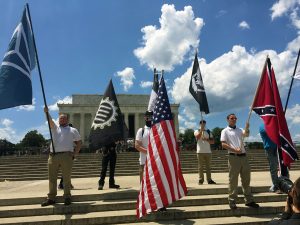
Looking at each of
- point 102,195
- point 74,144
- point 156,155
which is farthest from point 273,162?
point 74,144

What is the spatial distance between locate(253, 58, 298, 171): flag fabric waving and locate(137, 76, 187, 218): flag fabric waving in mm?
1849

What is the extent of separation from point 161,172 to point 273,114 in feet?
8.17

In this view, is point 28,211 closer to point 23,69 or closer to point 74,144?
point 74,144

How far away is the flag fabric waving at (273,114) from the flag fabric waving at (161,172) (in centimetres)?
185

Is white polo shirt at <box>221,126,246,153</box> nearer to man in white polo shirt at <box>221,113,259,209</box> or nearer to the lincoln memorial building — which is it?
man in white polo shirt at <box>221,113,259,209</box>

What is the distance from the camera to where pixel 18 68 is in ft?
22.2

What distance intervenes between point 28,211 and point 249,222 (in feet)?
13.7

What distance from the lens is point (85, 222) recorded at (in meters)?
5.87

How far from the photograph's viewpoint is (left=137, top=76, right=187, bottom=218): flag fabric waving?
5.64m

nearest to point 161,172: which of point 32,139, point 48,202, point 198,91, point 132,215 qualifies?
point 132,215

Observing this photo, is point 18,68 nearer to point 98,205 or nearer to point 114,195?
point 98,205

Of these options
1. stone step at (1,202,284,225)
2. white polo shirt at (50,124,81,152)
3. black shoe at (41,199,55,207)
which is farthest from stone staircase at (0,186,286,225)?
white polo shirt at (50,124,81,152)

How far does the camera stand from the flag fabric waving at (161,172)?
18.5ft

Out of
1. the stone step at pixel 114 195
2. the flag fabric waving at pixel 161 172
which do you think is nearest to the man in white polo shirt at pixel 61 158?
the stone step at pixel 114 195
